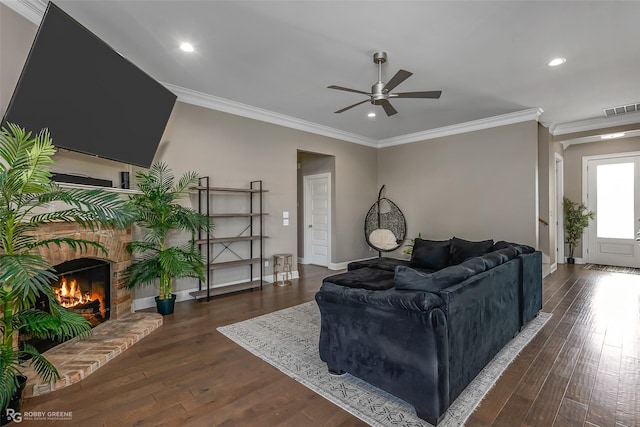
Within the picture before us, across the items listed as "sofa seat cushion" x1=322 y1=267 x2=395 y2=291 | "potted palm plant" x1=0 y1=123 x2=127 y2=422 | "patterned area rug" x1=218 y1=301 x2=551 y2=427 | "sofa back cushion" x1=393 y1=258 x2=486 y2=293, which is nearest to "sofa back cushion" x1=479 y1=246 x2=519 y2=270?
"sofa back cushion" x1=393 y1=258 x2=486 y2=293

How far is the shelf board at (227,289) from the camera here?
14.0 feet

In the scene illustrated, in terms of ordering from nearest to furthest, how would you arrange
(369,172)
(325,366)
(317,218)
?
(325,366)
(317,218)
(369,172)

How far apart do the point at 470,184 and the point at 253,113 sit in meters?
4.23

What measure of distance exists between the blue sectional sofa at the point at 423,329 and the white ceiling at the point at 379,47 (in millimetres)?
2123

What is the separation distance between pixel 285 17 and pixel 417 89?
2.21m

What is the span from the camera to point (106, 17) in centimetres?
269

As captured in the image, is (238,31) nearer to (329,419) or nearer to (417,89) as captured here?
(417,89)

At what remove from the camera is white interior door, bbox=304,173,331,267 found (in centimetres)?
681

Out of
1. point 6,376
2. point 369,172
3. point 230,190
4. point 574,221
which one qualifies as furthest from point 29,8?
point 574,221

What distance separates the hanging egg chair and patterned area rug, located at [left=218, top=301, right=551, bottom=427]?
2.99 m

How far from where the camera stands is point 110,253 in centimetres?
331

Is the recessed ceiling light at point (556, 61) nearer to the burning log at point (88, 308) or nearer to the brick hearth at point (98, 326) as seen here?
the brick hearth at point (98, 326)

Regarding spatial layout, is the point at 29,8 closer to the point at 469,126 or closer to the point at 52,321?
the point at 52,321

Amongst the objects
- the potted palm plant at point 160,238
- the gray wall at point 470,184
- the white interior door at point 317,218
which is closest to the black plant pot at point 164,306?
the potted palm plant at point 160,238
